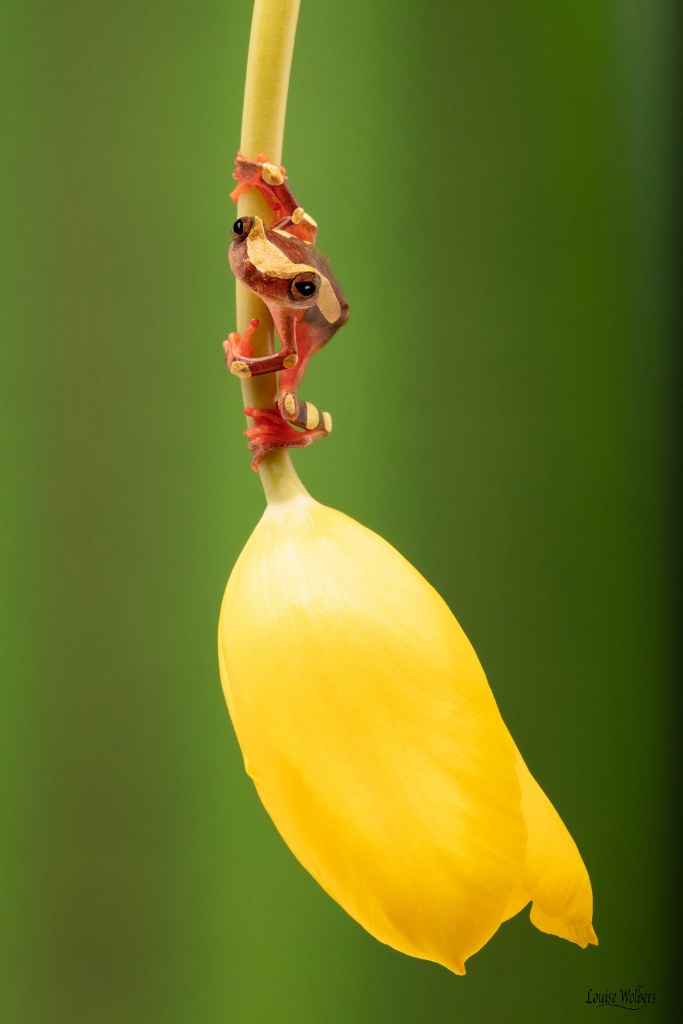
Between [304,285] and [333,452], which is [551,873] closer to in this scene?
[304,285]

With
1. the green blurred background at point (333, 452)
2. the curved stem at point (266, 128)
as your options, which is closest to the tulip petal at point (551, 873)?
the curved stem at point (266, 128)

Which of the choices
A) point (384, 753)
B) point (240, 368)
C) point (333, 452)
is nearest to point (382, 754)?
point (384, 753)

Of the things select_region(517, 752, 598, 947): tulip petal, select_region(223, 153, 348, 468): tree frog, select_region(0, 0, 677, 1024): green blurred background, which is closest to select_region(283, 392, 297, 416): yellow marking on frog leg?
select_region(223, 153, 348, 468): tree frog

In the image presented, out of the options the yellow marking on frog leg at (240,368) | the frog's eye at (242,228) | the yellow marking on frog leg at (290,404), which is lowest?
the yellow marking on frog leg at (290,404)

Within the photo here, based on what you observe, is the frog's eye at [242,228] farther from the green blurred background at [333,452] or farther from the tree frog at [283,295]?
the green blurred background at [333,452]

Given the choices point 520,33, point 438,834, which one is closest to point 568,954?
point 438,834

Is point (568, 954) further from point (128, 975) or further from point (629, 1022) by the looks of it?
point (128, 975)
